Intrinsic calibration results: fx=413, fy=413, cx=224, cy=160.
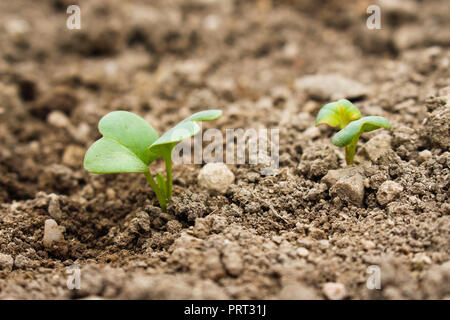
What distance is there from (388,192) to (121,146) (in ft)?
3.40

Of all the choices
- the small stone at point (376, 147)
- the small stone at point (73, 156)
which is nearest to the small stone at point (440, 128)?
the small stone at point (376, 147)

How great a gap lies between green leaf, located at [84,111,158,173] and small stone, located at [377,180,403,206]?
2.93 feet

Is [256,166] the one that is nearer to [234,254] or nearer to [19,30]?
[234,254]

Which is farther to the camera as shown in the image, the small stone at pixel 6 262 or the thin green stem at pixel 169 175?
the thin green stem at pixel 169 175

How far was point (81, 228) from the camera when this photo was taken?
177 cm

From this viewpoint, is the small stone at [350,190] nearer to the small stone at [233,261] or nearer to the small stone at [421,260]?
the small stone at [421,260]

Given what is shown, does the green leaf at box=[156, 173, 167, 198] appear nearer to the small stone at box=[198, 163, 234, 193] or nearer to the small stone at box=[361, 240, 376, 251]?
the small stone at box=[198, 163, 234, 193]

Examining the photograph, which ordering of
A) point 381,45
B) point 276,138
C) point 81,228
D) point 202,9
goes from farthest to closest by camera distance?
point 202,9
point 381,45
point 276,138
point 81,228

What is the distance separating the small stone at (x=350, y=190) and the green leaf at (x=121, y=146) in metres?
0.73

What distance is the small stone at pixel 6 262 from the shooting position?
152 cm

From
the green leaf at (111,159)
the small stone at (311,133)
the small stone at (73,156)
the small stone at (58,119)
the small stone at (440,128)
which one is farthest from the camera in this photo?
the small stone at (58,119)

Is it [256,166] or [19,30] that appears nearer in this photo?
[256,166]
